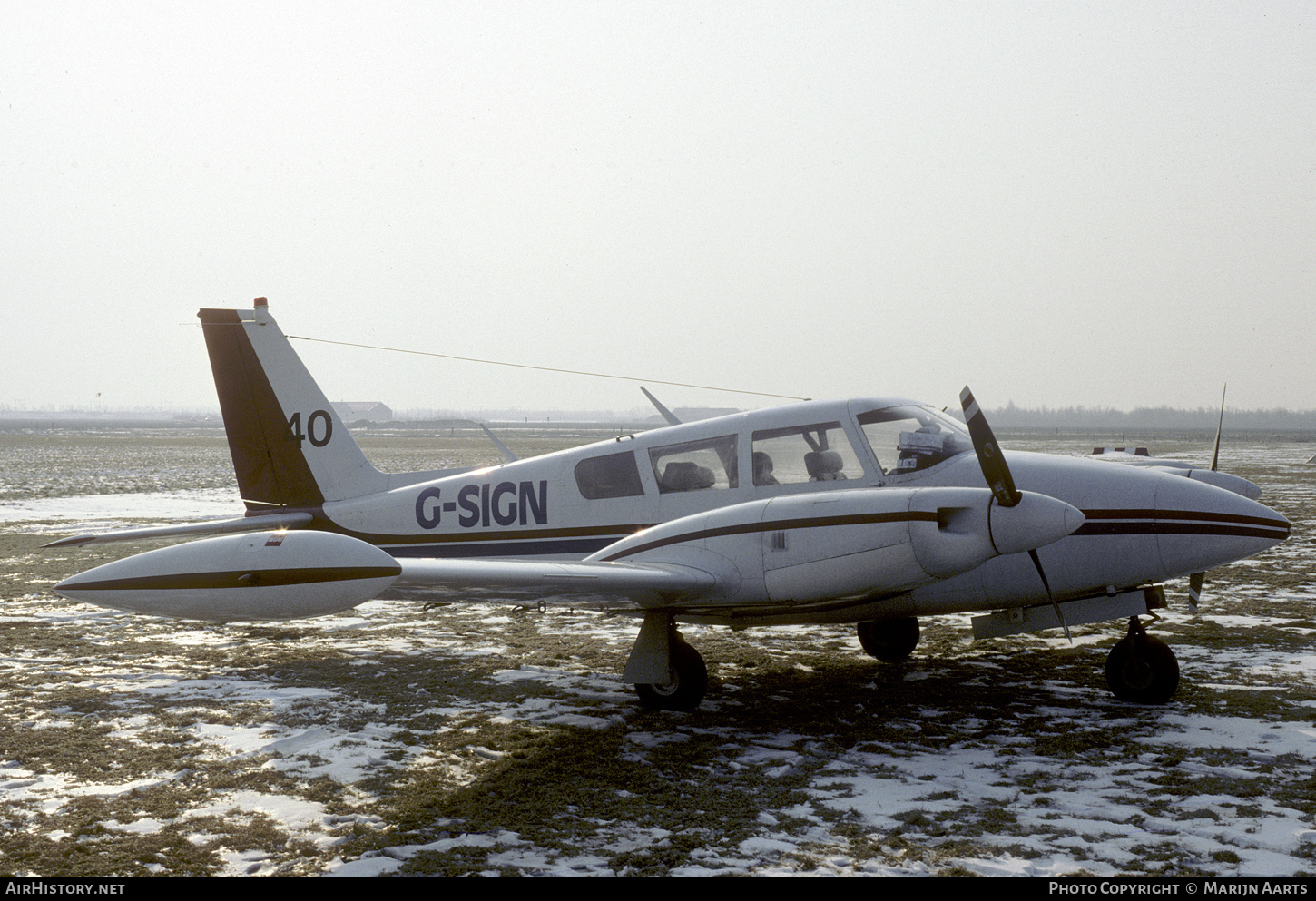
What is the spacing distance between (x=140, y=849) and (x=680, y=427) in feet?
17.4

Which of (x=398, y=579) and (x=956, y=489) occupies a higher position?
(x=956, y=489)

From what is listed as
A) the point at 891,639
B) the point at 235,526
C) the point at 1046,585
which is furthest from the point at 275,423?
the point at 1046,585

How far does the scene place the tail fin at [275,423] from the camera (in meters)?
10.6

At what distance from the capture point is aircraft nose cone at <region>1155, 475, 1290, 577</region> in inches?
281

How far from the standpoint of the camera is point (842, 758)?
6449 mm

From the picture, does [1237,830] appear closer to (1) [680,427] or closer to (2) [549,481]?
(1) [680,427]

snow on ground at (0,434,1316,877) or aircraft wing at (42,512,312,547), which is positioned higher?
aircraft wing at (42,512,312,547)

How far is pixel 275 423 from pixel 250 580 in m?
5.34

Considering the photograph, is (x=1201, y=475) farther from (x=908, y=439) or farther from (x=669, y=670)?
(x=669, y=670)

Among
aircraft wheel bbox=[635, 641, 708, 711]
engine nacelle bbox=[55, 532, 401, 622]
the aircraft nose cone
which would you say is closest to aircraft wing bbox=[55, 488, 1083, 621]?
engine nacelle bbox=[55, 532, 401, 622]

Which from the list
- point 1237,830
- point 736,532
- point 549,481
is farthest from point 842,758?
point 549,481

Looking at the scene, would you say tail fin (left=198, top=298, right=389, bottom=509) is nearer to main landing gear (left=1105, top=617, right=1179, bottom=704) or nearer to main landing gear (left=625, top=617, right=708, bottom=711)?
main landing gear (left=625, top=617, right=708, bottom=711)

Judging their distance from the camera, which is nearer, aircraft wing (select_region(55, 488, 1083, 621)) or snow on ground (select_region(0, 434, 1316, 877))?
snow on ground (select_region(0, 434, 1316, 877))

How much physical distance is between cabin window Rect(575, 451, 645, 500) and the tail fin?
115 inches
